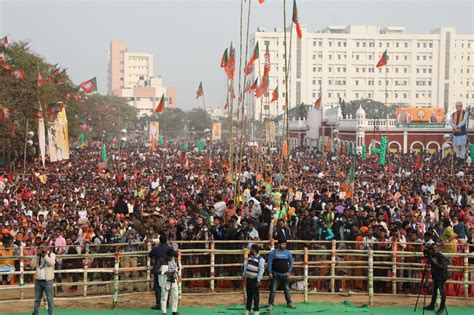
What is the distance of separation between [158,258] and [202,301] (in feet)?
4.25

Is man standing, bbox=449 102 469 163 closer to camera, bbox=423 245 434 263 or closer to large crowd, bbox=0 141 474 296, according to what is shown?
large crowd, bbox=0 141 474 296

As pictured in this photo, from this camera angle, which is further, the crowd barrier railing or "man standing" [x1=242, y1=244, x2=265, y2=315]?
the crowd barrier railing

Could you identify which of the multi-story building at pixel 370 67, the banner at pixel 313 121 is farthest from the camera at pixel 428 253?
the multi-story building at pixel 370 67

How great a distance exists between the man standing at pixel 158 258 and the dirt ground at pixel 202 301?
1.21 ft

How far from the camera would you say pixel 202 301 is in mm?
13156

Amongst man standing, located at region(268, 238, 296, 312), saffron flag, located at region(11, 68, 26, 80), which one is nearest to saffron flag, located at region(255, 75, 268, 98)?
saffron flag, located at region(11, 68, 26, 80)

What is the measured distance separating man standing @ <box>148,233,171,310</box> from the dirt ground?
0.37 metres

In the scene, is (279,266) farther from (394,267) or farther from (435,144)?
(435,144)

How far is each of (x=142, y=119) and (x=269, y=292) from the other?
136m

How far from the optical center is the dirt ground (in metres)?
12.8

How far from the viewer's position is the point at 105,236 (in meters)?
14.8

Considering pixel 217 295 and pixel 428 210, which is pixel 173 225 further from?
pixel 428 210

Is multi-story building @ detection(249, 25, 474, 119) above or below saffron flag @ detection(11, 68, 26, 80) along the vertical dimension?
above

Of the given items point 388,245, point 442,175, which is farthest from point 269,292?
point 442,175
